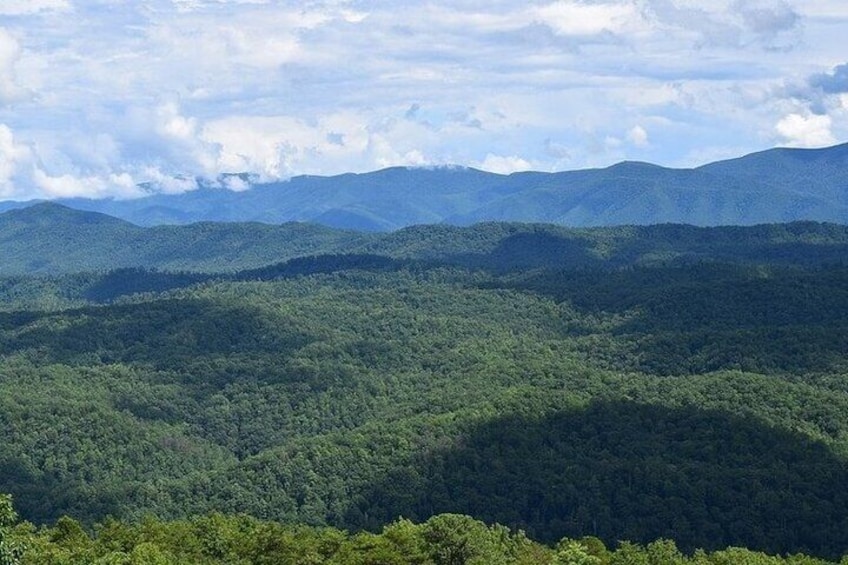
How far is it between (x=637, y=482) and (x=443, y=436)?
76.1 feet

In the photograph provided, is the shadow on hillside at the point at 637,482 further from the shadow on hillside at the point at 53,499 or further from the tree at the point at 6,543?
the tree at the point at 6,543

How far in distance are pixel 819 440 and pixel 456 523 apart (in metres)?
58.6

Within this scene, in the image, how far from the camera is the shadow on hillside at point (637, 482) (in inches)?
3971

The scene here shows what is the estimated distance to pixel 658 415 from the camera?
12275cm

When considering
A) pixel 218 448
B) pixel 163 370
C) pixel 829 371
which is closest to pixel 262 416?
pixel 218 448

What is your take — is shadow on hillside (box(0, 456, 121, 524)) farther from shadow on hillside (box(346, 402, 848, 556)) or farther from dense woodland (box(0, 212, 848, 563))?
shadow on hillside (box(346, 402, 848, 556))

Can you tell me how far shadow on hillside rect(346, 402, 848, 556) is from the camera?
331 feet

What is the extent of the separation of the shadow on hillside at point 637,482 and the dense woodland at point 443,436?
22 cm

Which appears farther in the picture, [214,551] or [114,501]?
[114,501]

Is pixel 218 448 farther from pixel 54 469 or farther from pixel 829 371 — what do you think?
pixel 829 371

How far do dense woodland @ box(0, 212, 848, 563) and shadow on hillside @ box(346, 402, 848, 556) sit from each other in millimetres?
225

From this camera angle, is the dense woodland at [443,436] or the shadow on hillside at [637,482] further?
the shadow on hillside at [637,482]

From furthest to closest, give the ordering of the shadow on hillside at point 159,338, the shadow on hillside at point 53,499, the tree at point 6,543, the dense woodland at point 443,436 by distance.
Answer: the shadow on hillside at point 159,338 < the shadow on hillside at point 53,499 < the dense woodland at point 443,436 < the tree at point 6,543

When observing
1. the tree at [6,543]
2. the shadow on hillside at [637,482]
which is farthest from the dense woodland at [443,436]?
the tree at [6,543]
